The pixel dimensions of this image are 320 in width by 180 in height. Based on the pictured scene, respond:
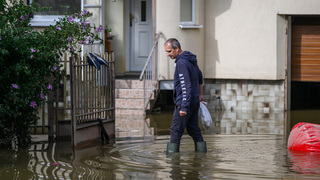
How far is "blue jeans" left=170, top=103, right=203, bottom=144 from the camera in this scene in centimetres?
857

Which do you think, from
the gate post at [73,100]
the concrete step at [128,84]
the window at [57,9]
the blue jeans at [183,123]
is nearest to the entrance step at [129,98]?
the concrete step at [128,84]

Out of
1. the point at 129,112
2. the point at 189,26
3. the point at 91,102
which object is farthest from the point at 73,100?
the point at 189,26

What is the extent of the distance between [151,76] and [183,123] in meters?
6.75

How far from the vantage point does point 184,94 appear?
8336mm

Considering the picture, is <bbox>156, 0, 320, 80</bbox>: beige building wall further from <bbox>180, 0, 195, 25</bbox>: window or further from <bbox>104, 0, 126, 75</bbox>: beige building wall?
<bbox>104, 0, 126, 75</bbox>: beige building wall

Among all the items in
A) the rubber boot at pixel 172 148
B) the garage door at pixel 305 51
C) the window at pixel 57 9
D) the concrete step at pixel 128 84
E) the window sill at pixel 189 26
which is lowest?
the rubber boot at pixel 172 148

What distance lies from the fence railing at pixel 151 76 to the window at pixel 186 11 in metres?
0.89

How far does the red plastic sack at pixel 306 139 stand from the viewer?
29.5ft

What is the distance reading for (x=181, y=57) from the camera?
853 centimetres

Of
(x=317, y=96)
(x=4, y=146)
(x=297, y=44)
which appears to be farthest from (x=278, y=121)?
(x=4, y=146)

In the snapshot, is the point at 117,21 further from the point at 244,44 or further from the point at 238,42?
the point at 244,44

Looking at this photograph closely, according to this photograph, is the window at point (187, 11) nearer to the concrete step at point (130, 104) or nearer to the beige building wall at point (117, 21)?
the beige building wall at point (117, 21)

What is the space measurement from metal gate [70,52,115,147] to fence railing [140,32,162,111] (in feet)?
13.0

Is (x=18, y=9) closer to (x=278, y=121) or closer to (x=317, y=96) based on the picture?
(x=278, y=121)
